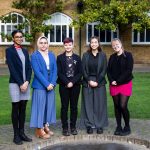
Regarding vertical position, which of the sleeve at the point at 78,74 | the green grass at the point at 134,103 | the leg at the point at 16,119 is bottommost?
the green grass at the point at 134,103

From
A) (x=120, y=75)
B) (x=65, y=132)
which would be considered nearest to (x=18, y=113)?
(x=65, y=132)

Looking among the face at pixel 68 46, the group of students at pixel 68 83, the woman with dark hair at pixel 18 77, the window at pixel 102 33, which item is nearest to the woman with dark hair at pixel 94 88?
the group of students at pixel 68 83

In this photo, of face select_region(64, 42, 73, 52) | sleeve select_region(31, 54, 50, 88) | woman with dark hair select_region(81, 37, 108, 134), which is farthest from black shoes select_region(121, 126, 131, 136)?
face select_region(64, 42, 73, 52)

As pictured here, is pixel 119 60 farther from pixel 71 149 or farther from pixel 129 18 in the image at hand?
pixel 129 18

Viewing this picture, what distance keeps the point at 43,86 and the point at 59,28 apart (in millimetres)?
22287

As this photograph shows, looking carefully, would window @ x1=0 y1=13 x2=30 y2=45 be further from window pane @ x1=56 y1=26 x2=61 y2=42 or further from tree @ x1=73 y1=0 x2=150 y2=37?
tree @ x1=73 y1=0 x2=150 y2=37

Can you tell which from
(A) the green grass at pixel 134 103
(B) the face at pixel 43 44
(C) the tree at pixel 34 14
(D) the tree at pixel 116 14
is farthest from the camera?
(C) the tree at pixel 34 14

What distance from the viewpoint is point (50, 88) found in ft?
29.6

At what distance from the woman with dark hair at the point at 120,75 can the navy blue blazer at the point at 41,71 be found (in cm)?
117

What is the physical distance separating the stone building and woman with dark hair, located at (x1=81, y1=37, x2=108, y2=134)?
2145cm

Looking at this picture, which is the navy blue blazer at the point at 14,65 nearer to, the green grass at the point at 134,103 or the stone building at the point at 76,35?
the green grass at the point at 134,103

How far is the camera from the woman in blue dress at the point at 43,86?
8.99 meters

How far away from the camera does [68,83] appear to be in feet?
30.0

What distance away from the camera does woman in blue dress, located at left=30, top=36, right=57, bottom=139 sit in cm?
899
